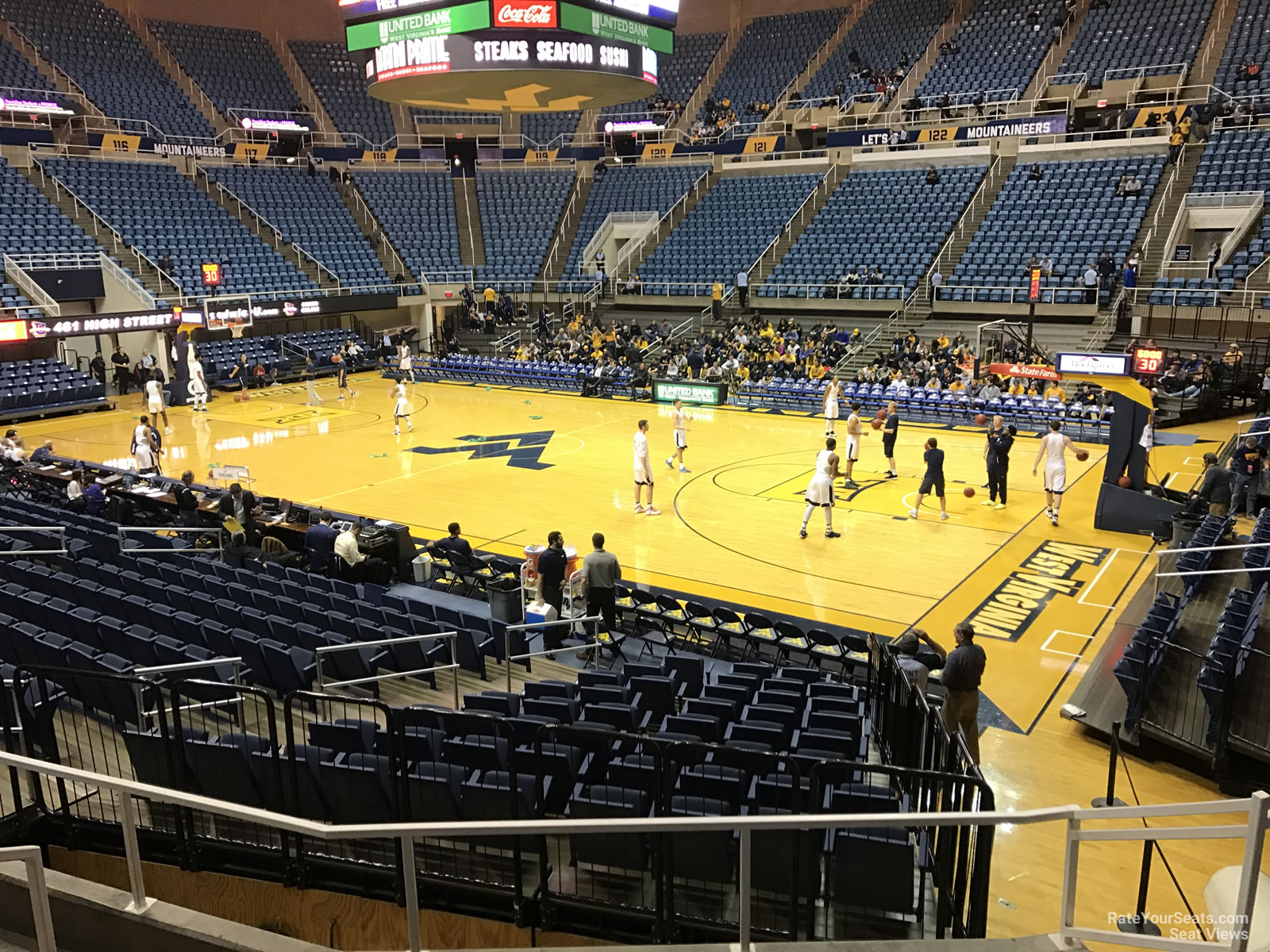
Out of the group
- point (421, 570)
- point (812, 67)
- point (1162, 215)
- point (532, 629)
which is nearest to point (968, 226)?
point (1162, 215)

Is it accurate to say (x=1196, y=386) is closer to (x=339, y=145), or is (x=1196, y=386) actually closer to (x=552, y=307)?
(x=552, y=307)

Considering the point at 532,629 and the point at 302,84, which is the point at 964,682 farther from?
the point at 302,84

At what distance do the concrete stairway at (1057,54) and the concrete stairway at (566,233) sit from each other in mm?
19489

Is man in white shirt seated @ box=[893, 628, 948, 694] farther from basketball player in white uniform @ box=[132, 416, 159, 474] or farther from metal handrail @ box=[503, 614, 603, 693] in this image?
basketball player in white uniform @ box=[132, 416, 159, 474]

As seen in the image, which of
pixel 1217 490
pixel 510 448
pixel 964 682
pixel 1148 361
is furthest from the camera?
pixel 510 448

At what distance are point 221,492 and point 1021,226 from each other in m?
26.9

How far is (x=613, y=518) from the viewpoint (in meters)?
16.6

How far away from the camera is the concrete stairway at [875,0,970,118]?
40400 millimetres

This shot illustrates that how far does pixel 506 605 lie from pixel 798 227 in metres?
29.5

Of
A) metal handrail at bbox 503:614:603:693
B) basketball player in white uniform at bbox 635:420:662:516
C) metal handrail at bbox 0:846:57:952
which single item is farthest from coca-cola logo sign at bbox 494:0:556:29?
metal handrail at bbox 0:846:57:952

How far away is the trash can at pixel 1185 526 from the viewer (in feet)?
43.7

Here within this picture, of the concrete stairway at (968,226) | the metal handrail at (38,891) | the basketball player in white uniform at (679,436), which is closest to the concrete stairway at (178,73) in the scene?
the concrete stairway at (968,226)

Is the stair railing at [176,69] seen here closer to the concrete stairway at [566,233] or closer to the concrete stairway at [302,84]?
the concrete stairway at [302,84]

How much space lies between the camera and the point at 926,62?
136 ft
